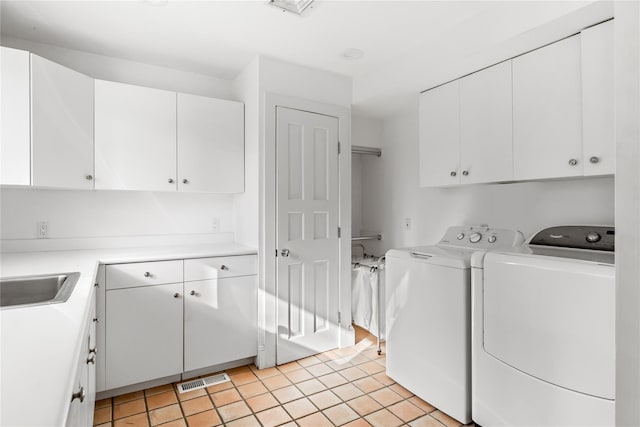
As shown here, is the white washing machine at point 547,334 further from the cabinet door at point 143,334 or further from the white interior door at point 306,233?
the cabinet door at point 143,334

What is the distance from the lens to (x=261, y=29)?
226 centimetres

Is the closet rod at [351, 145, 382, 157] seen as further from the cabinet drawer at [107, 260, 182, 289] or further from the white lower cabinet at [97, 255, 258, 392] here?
the cabinet drawer at [107, 260, 182, 289]

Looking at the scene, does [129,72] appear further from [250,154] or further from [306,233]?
[306,233]

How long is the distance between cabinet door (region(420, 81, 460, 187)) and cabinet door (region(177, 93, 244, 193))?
1.46 m

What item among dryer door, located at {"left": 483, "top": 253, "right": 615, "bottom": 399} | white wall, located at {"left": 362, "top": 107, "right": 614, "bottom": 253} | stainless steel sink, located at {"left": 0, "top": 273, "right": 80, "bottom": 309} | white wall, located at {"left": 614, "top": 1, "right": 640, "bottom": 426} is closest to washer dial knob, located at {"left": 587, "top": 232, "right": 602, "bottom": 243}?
white wall, located at {"left": 362, "top": 107, "right": 614, "bottom": 253}

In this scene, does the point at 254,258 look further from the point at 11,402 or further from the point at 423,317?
the point at 11,402

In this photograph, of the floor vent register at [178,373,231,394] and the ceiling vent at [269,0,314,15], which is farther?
the floor vent register at [178,373,231,394]

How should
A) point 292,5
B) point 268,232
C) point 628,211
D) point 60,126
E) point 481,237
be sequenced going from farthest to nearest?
point 268,232, point 481,237, point 60,126, point 292,5, point 628,211

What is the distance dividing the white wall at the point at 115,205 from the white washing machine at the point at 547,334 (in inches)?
78.8

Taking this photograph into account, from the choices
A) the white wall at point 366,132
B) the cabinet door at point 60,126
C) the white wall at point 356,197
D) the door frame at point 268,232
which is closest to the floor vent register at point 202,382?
the door frame at point 268,232

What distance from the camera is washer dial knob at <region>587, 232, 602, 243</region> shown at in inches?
73.5

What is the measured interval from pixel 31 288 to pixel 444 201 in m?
2.80

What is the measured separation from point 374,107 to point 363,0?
1.28 m

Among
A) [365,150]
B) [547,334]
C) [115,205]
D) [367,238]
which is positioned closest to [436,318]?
[547,334]
